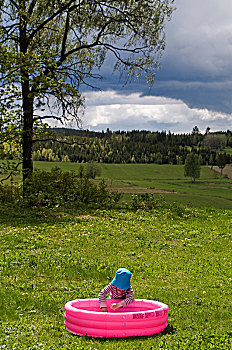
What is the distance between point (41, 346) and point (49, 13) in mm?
23653

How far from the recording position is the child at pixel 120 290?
705 cm

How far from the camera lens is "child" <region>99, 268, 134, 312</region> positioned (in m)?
7.05

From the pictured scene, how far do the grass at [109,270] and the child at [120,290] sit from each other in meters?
0.67

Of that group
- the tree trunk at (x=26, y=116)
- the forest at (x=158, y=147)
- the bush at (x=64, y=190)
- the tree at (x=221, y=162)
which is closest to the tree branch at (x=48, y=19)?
the tree trunk at (x=26, y=116)

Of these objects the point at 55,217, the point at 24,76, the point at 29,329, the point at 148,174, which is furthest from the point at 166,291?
the point at 148,174

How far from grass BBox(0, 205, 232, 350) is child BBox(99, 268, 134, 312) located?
67 cm

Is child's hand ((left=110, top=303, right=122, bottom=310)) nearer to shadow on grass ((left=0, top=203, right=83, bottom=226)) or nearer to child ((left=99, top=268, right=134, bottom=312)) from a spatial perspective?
child ((left=99, top=268, right=134, bottom=312))

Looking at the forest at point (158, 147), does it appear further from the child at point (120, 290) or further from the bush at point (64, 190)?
the child at point (120, 290)

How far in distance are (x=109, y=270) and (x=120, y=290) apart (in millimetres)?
3697

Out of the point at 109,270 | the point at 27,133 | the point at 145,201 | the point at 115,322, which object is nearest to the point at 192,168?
the point at 145,201

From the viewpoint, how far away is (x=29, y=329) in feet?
22.0

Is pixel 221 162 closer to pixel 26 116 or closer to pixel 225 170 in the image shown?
pixel 225 170

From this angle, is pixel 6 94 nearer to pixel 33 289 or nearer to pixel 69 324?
pixel 33 289

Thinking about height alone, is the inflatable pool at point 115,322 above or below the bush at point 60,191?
below
